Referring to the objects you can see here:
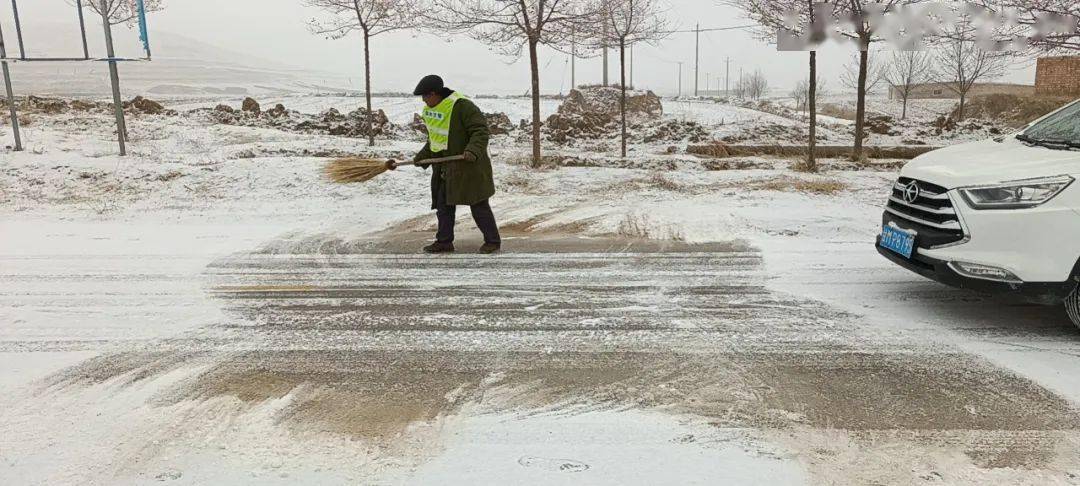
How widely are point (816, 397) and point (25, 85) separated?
46.2 meters

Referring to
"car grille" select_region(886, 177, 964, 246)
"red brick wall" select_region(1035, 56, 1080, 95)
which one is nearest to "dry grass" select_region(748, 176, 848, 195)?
"car grille" select_region(886, 177, 964, 246)

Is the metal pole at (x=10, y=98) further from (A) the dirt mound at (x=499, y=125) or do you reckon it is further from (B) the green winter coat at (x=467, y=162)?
(A) the dirt mound at (x=499, y=125)

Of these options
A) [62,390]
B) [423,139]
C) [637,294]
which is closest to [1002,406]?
[637,294]

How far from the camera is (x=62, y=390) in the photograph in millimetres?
3484

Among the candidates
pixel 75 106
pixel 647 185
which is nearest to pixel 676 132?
Answer: pixel 647 185

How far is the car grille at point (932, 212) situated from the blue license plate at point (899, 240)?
3.1 inches

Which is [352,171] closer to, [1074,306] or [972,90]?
[1074,306]

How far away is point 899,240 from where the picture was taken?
4.58m

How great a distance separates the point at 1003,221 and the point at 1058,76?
46.2 meters

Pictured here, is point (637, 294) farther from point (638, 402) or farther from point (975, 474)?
point (975, 474)

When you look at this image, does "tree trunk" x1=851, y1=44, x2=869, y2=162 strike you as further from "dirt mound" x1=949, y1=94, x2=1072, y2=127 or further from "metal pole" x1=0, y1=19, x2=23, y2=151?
"dirt mound" x1=949, y1=94, x2=1072, y2=127

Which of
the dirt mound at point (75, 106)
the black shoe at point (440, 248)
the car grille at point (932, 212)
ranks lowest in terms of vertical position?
the black shoe at point (440, 248)

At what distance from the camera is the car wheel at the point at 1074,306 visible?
4.00 meters

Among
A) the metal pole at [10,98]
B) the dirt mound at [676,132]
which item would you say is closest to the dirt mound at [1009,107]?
the dirt mound at [676,132]
